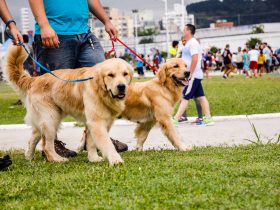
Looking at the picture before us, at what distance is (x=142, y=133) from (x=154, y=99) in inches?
19.6

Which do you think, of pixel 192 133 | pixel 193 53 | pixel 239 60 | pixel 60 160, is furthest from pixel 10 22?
pixel 239 60

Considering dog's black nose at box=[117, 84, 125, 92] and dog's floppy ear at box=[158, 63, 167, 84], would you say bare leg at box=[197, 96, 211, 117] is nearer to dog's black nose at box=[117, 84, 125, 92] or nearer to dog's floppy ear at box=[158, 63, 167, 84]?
dog's floppy ear at box=[158, 63, 167, 84]

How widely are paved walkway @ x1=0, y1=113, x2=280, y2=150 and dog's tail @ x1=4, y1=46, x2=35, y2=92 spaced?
7.50 ft

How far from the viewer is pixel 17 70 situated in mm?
6191

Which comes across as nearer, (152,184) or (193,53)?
(152,184)

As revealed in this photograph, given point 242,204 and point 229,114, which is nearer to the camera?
point 242,204

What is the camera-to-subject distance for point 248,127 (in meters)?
9.85

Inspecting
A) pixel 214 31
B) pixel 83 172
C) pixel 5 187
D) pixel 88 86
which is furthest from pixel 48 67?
pixel 214 31

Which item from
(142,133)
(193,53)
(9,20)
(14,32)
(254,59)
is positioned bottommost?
(254,59)

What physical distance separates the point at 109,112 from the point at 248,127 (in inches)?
187

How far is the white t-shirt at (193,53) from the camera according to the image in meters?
10.6

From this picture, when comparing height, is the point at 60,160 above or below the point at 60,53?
below

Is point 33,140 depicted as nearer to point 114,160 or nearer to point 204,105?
point 114,160

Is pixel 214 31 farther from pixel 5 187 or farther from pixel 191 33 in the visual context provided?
pixel 5 187
